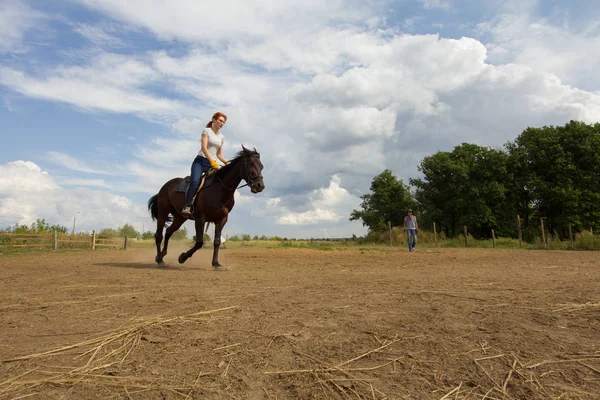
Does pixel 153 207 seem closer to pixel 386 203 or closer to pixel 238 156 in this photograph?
pixel 238 156

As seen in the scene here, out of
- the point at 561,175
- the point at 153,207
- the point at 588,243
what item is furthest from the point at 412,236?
the point at 561,175

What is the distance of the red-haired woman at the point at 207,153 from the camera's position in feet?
27.2

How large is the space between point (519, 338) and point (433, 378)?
94 centimetres

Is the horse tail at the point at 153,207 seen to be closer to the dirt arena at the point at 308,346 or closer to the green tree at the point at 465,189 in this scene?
the dirt arena at the point at 308,346

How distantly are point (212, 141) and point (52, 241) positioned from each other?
20.2 metres

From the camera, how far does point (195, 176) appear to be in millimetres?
8344

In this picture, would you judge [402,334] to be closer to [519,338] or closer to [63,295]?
[519,338]

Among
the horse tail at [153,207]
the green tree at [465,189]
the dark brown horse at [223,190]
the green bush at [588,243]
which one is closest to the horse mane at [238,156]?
the dark brown horse at [223,190]

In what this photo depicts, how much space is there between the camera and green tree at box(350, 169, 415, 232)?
50.7 meters

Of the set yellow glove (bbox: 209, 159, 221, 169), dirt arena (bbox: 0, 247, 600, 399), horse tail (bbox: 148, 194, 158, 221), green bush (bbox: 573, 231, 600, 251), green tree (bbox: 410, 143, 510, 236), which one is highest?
green tree (bbox: 410, 143, 510, 236)

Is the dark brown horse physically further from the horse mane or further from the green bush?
the green bush

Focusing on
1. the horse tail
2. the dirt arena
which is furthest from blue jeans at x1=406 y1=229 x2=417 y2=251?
the dirt arena

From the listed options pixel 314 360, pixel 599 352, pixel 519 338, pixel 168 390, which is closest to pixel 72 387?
pixel 168 390

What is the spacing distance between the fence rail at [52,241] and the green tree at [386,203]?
3336 centimetres
